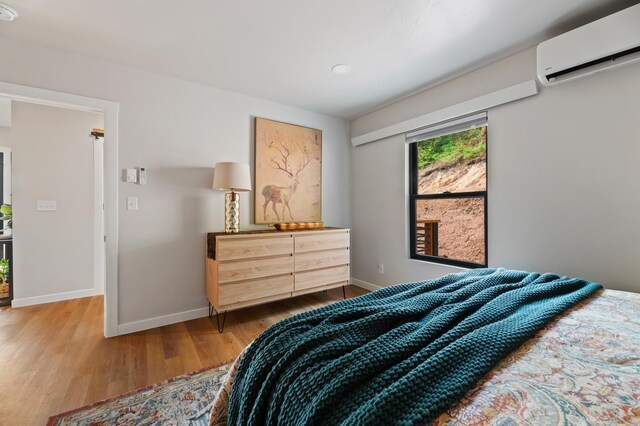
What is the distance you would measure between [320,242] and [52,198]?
2980mm

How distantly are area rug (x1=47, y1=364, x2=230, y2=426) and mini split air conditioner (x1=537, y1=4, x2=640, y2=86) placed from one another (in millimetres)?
2931

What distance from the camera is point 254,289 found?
2.53 metres

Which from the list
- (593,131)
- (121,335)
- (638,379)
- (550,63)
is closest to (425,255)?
(593,131)

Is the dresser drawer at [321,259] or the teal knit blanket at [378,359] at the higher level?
the teal knit blanket at [378,359]

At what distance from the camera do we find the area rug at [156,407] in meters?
1.38

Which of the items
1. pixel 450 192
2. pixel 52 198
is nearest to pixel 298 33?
pixel 450 192

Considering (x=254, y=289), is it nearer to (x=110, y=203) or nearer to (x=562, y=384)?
(x=110, y=203)

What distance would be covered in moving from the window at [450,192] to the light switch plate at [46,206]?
391 centimetres

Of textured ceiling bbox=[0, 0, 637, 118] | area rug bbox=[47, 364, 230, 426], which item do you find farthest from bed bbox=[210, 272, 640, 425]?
textured ceiling bbox=[0, 0, 637, 118]

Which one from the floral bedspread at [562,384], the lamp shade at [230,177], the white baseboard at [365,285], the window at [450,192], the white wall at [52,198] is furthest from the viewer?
the white baseboard at [365,285]

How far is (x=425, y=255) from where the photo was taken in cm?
303

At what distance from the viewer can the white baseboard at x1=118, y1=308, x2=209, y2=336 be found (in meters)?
2.34

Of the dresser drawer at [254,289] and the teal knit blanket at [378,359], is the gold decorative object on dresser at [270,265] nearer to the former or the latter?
the dresser drawer at [254,289]

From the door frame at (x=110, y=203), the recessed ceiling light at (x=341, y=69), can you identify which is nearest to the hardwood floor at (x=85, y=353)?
the door frame at (x=110, y=203)
